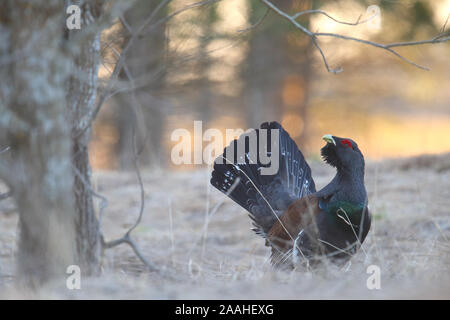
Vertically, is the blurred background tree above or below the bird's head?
above

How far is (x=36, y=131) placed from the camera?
2301 mm

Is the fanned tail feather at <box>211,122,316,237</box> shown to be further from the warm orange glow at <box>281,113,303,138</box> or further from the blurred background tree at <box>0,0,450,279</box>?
the warm orange glow at <box>281,113,303,138</box>

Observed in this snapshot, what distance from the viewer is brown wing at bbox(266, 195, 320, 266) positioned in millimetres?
3258

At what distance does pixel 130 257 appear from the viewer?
14.3ft

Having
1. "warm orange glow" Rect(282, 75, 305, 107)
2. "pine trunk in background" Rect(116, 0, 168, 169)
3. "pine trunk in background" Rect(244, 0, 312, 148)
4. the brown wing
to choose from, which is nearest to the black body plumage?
the brown wing

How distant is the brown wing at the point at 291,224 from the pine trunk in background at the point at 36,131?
141 centimetres

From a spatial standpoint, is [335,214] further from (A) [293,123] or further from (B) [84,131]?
(A) [293,123]

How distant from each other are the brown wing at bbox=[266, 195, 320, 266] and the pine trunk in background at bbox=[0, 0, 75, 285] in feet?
4.61

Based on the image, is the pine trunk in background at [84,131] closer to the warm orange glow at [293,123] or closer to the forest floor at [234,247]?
the forest floor at [234,247]

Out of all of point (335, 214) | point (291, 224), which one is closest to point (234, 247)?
point (291, 224)

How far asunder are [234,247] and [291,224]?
143cm

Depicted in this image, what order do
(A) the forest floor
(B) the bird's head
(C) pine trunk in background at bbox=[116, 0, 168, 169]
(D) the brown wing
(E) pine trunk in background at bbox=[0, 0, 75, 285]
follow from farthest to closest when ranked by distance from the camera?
(C) pine trunk in background at bbox=[116, 0, 168, 169], (D) the brown wing, (B) the bird's head, (A) the forest floor, (E) pine trunk in background at bbox=[0, 0, 75, 285]

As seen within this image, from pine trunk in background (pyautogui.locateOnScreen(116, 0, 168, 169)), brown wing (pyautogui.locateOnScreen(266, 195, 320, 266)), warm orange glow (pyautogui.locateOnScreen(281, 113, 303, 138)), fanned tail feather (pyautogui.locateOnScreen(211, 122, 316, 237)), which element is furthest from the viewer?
warm orange glow (pyautogui.locateOnScreen(281, 113, 303, 138))
